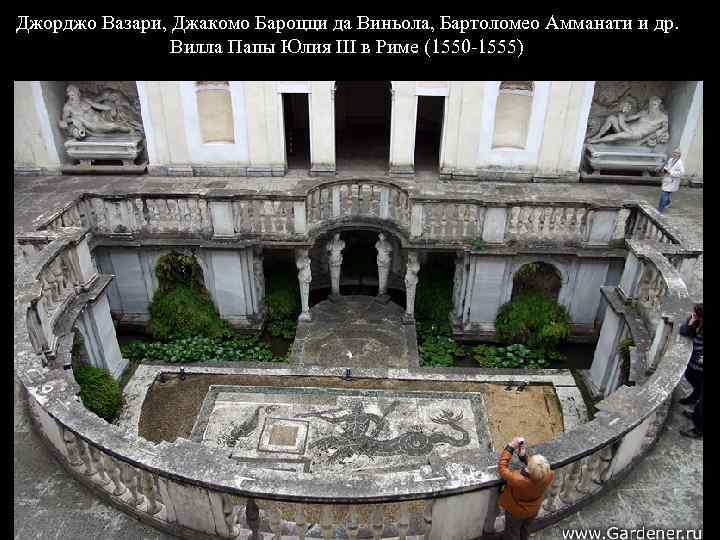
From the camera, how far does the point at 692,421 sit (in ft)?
28.0

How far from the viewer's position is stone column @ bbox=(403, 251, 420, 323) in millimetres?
15125

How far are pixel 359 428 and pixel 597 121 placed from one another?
13.0 m

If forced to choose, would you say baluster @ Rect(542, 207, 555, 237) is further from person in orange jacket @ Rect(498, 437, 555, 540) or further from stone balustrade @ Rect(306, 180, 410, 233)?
person in orange jacket @ Rect(498, 437, 555, 540)

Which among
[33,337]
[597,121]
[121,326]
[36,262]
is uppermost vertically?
[597,121]

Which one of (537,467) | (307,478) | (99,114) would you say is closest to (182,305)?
(99,114)

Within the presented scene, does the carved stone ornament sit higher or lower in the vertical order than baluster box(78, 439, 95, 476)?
higher

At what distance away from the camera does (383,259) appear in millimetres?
15719

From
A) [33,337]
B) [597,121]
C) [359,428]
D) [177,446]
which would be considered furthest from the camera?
[597,121]

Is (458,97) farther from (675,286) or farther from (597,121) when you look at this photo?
(675,286)

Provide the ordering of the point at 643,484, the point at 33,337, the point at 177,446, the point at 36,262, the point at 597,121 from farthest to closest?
the point at 597,121, the point at 36,262, the point at 33,337, the point at 643,484, the point at 177,446

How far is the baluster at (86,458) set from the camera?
733 cm

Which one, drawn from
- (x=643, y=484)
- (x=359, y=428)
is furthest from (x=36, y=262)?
(x=643, y=484)

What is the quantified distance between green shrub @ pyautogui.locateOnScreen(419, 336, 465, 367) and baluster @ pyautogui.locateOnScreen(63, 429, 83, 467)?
29.4ft

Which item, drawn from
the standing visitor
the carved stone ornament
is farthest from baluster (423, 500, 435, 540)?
the carved stone ornament
